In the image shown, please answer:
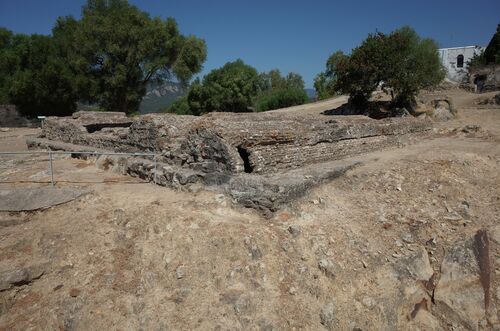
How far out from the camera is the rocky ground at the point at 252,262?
13.9 feet

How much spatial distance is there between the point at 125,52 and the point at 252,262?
71.3ft

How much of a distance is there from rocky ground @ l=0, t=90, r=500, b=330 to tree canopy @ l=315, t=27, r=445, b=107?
37.8 ft

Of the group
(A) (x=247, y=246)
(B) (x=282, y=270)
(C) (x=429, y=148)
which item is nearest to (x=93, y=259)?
(A) (x=247, y=246)

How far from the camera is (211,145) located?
646cm

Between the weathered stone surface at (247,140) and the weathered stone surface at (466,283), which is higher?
the weathered stone surface at (247,140)

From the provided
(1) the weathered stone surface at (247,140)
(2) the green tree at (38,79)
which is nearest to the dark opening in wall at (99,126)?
(1) the weathered stone surface at (247,140)

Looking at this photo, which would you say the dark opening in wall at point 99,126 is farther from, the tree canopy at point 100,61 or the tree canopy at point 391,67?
the tree canopy at point 391,67

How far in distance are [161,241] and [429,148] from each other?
27.4 ft

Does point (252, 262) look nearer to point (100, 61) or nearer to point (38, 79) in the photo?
point (100, 61)

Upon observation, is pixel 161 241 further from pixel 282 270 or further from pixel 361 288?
pixel 361 288

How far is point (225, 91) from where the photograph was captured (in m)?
34.5

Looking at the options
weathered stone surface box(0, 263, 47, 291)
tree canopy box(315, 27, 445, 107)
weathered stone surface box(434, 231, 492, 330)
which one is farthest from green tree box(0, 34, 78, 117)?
weathered stone surface box(434, 231, 492, 330)

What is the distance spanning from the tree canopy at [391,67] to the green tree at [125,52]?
11.8 m

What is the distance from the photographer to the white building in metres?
40.2
